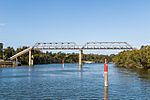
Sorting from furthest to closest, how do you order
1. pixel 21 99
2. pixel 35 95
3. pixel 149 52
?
pixel 149 52 → pixel 35 95 → pixel 21 99

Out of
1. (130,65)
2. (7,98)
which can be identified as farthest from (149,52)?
(7,98)

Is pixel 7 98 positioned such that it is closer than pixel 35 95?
Yes

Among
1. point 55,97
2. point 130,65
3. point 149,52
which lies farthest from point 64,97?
point 130,65

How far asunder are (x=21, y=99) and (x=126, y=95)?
14.0 m

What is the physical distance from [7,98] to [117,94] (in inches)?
579

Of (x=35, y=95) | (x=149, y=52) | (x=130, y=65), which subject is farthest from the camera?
(x=130, y=65)

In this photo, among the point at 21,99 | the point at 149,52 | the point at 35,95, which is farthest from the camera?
the point at 149,52

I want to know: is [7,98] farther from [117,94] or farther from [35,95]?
[117,94]

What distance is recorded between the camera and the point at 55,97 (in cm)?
4425

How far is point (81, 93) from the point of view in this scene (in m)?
48.5

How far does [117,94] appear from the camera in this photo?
1869 inches

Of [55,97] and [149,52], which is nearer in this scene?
[55,97]

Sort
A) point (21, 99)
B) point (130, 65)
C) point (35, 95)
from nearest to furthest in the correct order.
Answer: point (21, 99) → point (35, 95) → point (130, 65)

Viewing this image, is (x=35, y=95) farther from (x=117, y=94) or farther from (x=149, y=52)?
(x=149, y=52)
